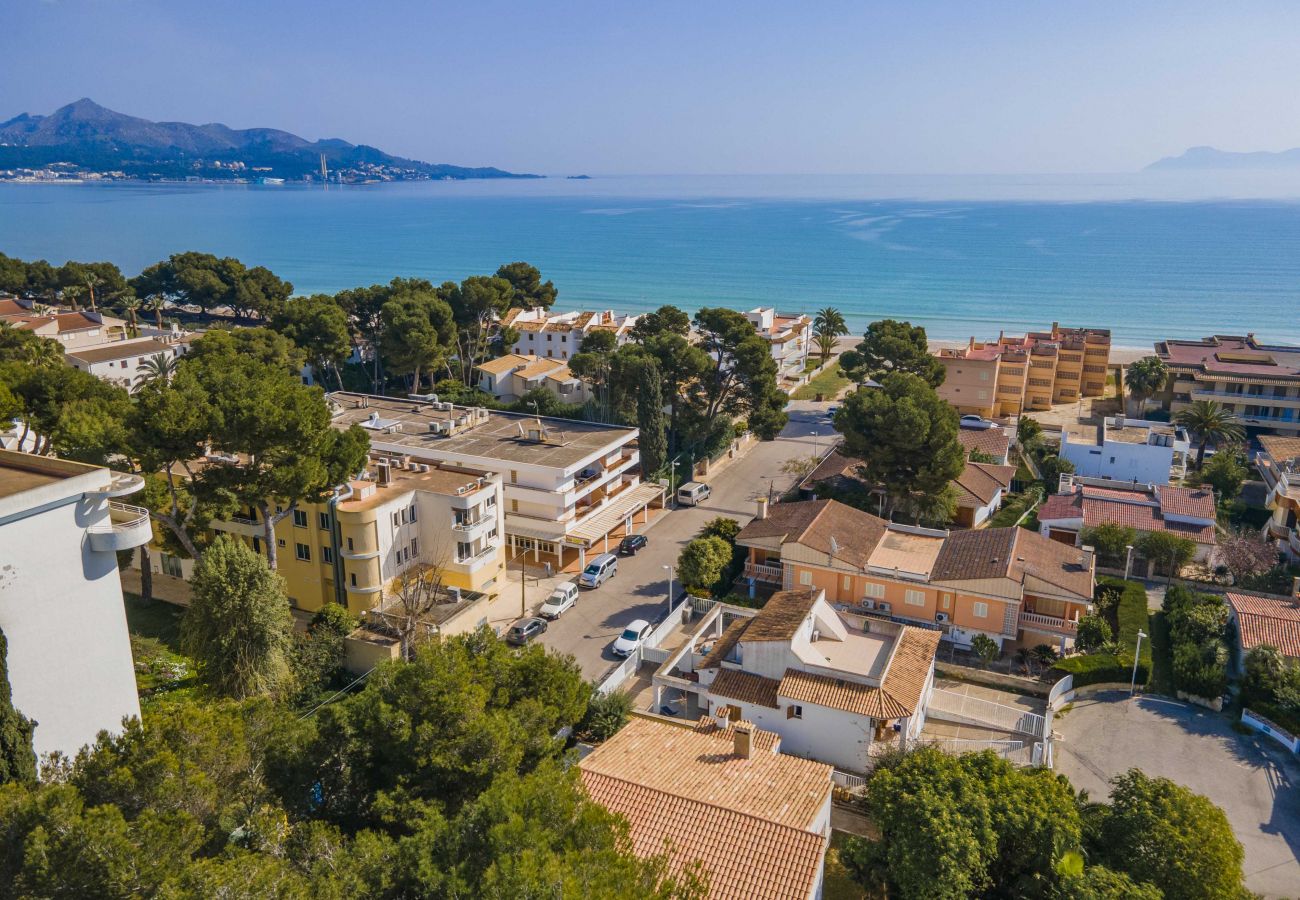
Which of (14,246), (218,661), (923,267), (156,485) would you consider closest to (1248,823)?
(218,661)

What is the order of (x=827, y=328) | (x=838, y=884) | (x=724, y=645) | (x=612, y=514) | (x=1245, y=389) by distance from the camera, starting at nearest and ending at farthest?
(x=838, y=884) → (x=724, y=645) → (x=612, y=514) → (x=1245, y=389) → (x=827, y=328)

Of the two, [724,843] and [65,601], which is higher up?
[65,601]

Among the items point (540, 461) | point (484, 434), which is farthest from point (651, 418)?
point (540, 461)

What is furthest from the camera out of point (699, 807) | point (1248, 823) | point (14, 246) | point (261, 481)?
point (14, 246)

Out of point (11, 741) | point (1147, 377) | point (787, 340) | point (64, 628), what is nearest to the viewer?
point (11, 741)

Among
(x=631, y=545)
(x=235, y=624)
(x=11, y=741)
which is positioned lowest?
(x=631, y=545)

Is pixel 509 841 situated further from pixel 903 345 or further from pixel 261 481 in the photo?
pixel 903 345

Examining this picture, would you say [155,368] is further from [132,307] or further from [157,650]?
[157,650]
